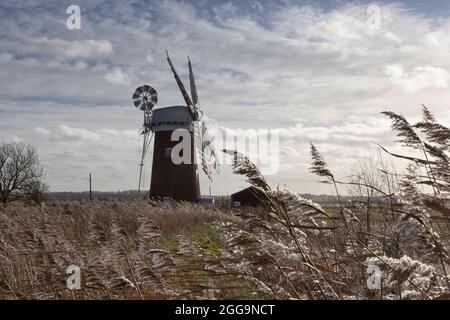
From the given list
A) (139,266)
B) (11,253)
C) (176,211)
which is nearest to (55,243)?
(11,253)

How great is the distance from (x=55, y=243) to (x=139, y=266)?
308 cm

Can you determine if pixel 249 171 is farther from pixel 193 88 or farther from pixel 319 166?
pixel 193 88

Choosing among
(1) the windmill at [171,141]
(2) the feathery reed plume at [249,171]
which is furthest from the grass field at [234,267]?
(1) the windmill at [171,141]

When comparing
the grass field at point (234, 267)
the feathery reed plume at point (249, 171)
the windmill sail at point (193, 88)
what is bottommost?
the grass field at point (234, 267)

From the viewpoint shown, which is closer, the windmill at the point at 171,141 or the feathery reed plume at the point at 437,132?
the feathery reed plume at the point at 437,132

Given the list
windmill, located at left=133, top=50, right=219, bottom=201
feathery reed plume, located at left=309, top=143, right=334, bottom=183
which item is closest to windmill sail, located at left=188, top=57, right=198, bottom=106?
windmill, located at left=133, top=50, right=219, bottom=201

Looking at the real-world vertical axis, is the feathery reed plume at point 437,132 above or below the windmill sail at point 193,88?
below

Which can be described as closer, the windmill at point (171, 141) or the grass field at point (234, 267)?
the grass field at point (234, 267)

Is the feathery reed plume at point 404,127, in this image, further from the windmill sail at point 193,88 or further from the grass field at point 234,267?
the windmill sail at point 193,88

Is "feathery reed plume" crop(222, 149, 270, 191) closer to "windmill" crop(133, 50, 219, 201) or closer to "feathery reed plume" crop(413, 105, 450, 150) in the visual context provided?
"feathery reed plume" crop(413, 105, 450, 150)

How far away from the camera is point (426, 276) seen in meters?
2.29

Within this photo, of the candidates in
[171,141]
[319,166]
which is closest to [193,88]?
[171,141]

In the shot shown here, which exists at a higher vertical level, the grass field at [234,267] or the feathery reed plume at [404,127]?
the feathery reed plume at [404,127]

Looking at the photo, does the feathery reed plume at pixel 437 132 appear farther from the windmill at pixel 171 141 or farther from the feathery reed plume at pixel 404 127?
the windmill at pixel 171 141
